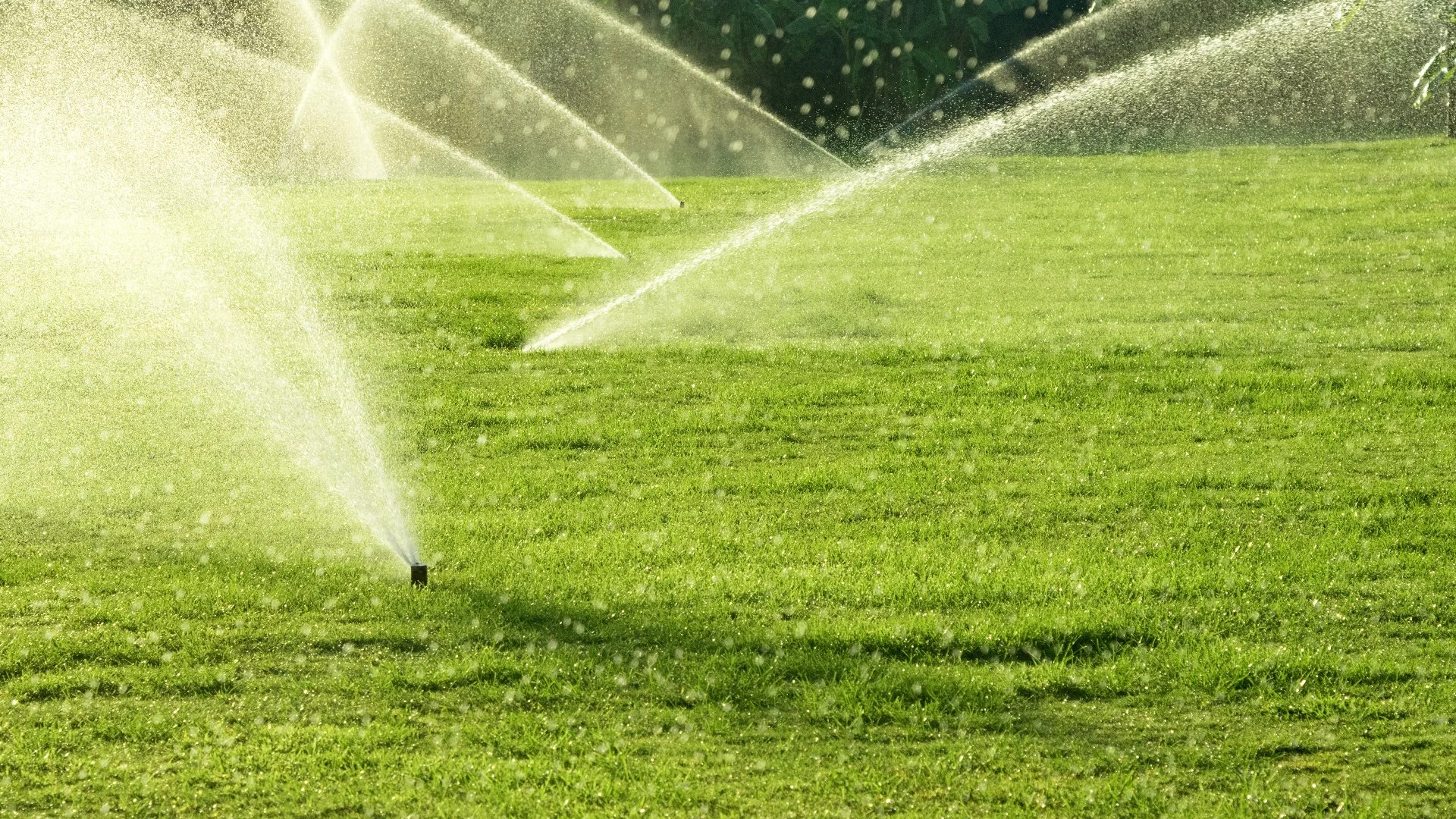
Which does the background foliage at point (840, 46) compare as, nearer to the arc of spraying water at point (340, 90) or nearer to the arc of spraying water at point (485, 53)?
the arc of spraying water at point (485, 53)

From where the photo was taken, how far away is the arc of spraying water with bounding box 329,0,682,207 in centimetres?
2891

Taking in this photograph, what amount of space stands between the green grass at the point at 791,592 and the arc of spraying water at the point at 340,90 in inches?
536

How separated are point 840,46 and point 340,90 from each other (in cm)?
1265

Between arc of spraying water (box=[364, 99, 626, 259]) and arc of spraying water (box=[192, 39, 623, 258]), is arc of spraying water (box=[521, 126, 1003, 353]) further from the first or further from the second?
arc of spraying water (box=[192, 39, 623, 258])

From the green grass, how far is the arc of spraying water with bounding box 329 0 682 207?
1686 cm

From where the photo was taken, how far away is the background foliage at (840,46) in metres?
33.7

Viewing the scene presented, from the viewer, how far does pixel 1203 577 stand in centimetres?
621

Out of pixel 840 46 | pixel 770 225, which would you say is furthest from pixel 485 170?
pixel 840 46

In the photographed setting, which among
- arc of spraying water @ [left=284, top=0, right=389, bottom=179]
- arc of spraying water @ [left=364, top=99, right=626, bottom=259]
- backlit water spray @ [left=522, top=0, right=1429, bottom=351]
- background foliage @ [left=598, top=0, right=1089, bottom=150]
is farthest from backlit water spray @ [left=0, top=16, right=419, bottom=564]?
backlit water spray @ [left=522, top=0, right=1429, bottom=351]

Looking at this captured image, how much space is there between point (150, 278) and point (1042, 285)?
8.88m

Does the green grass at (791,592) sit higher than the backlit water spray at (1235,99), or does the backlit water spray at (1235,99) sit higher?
the backlit water spray at (1235,99)

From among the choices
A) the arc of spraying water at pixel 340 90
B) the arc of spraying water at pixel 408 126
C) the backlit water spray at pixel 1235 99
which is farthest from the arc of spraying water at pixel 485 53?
the backlit water spray at pixel 1235 99

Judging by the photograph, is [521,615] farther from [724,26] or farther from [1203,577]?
[724,26]

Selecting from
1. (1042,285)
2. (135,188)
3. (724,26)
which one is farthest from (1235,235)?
(724,26)
